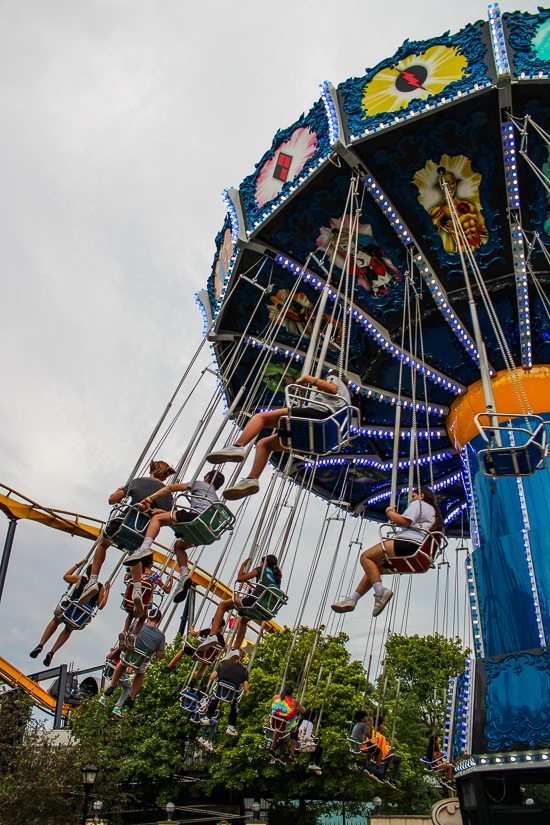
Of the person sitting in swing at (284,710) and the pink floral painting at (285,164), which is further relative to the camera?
the person sitting in swing at (284,710)

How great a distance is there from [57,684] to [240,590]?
19.9 meters

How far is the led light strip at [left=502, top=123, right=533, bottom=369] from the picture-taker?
30.1 ft

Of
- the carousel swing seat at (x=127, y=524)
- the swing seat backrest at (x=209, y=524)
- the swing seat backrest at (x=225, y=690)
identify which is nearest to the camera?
the swing seat backrest at (x=209, y=524)

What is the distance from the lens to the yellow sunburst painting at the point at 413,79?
9.17 metres

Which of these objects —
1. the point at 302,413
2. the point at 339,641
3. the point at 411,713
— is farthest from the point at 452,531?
the point at 302,413

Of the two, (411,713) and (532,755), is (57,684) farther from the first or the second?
(532,755)

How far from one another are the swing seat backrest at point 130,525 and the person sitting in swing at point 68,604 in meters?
1.06

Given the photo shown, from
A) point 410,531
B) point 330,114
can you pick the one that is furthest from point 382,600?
point 330,114

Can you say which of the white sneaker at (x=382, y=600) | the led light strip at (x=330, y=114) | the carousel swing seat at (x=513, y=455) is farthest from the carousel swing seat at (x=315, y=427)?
the led light strip at (x=330, y=114)

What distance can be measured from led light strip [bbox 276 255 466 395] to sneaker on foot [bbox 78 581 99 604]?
6.91m

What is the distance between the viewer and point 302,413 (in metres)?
5.14

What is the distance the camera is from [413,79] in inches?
371

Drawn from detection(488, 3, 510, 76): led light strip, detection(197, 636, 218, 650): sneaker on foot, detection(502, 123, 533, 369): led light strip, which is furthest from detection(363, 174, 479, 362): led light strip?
detection(197, 636, 218, 650): sneaker on foot

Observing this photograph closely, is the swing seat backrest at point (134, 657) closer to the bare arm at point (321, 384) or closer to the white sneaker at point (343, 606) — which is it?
the white sneaker at point (343, 606)
